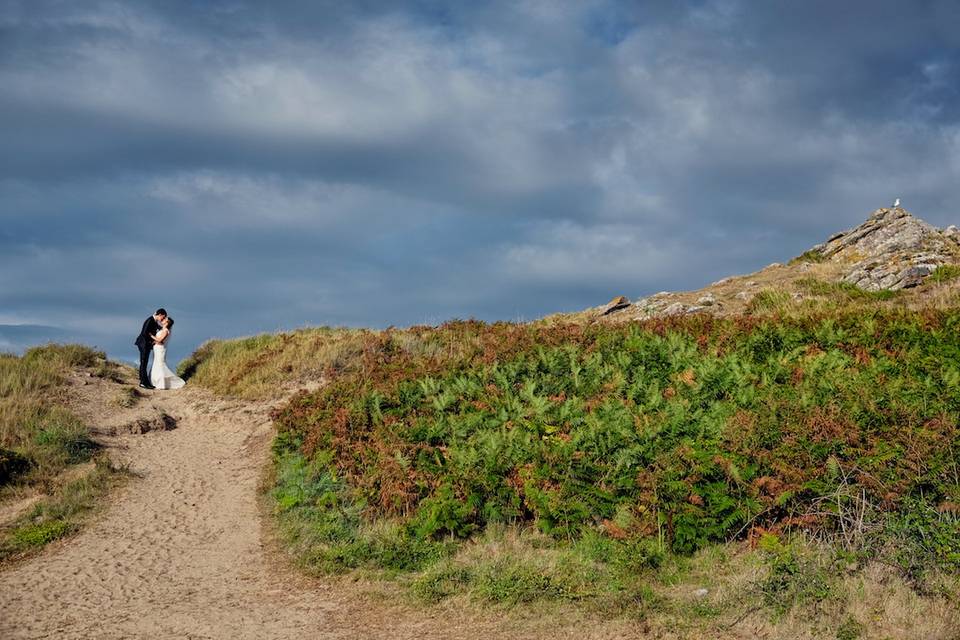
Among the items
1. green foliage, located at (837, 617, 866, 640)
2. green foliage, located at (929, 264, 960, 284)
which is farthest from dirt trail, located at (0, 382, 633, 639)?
green foliage, located at (929, 264, 960, 284)

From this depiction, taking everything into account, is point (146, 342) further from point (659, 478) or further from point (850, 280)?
point (850, 280)

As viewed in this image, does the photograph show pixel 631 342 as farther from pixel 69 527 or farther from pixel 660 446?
pixel 69 527

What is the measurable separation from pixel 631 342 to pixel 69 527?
33.2 feet

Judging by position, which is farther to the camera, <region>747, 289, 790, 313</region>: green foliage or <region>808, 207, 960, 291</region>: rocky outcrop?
<region>808, 207, 960, 291</region>: rocky outcrop

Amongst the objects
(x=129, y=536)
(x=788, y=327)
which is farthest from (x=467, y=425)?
(x=788, y=327)

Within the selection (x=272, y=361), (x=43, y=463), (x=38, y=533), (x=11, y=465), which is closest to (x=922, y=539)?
(x=38, y=533)

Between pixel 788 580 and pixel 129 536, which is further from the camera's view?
pixel 129 536

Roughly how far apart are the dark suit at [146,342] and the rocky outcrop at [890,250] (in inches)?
798

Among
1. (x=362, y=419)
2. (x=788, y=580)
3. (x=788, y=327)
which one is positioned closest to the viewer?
(x=788, y=580)

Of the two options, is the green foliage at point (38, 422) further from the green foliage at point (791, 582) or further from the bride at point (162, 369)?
the green foliage at point (791, 582)

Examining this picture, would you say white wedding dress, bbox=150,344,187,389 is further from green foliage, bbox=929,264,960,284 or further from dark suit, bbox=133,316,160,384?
green foliage, bbox=929,264,960,284

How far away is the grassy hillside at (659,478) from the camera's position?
26.8 feet

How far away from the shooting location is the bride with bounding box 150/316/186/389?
2206 centimetres

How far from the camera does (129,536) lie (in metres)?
11.4
